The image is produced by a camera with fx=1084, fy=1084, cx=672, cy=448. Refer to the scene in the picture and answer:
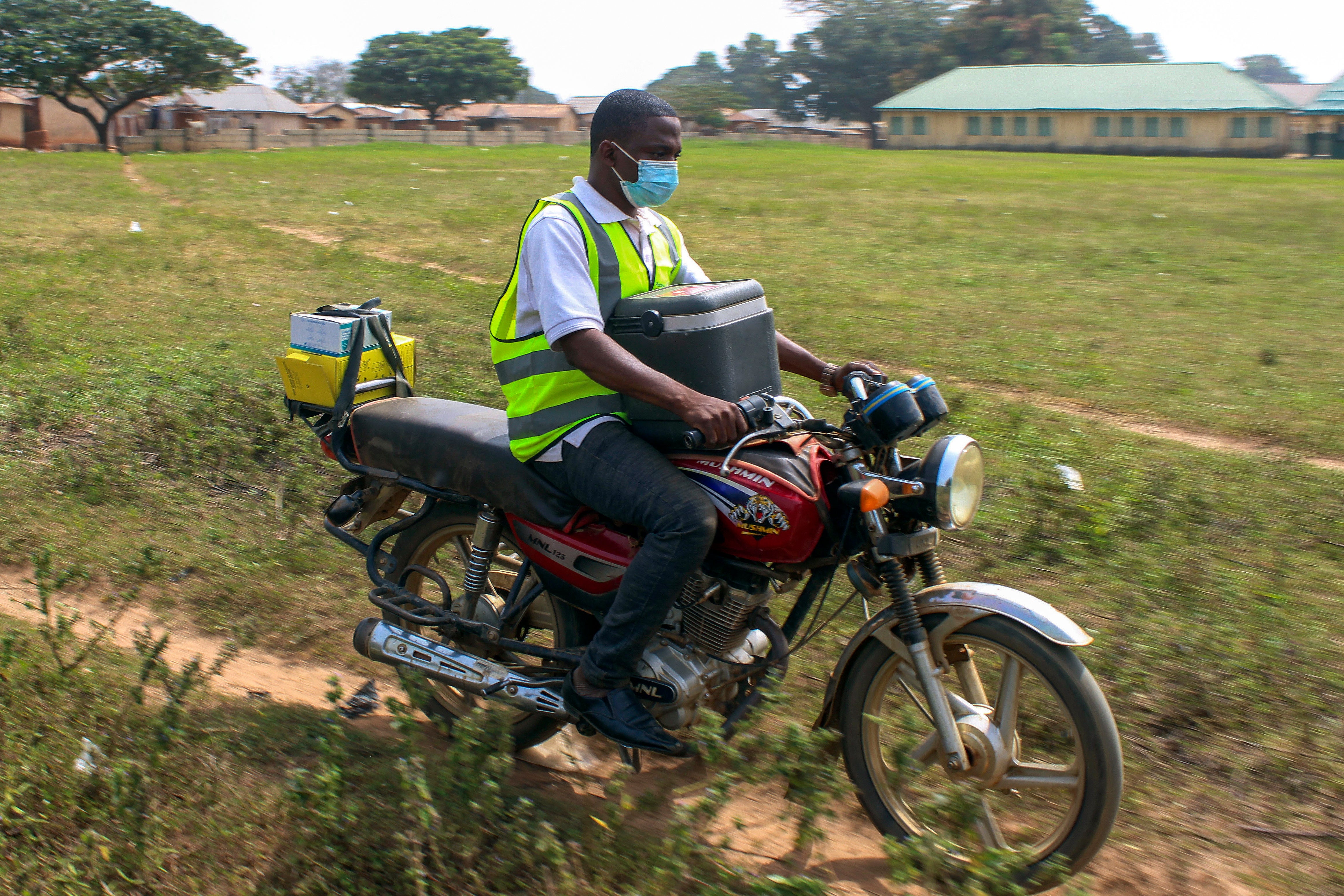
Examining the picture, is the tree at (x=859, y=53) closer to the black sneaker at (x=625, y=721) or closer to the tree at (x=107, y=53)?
the tree at (x=107, y=53)

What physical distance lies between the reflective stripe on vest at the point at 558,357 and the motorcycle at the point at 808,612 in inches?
9.4

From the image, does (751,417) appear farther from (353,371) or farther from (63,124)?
(63,124)

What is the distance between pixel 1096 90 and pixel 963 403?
186 ft

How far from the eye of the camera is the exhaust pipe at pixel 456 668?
381 centimetres

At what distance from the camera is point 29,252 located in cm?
1404

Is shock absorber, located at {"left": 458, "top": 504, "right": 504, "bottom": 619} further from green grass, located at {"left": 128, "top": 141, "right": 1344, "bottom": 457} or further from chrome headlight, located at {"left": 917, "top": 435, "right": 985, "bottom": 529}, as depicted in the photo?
green grass, located at {"left": 128, "top": 141, "right": 1344, "bottom": 457}

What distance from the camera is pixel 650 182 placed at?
137 inches

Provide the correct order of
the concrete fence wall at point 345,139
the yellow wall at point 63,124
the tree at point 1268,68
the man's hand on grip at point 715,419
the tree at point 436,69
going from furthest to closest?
1. the tree at point 1268,68
2. the tree at point 436,69
3. the yellow wall at point 63,124
4. the concrete fence wall at point 345,139
5. the man's hand on grip at point 715,419

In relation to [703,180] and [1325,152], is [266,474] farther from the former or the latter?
[1325,152]

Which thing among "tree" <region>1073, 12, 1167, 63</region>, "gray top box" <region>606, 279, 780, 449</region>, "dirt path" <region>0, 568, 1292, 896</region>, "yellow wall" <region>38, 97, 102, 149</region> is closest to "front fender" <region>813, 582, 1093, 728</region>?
"dirt path" <region>0, 568, 1292, 896</region>

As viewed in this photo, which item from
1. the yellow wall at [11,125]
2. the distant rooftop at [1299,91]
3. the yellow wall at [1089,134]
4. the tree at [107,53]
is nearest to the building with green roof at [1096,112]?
the yellow wall at [1089,134]

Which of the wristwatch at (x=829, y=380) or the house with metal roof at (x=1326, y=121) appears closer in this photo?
the wristwatch at (x=829, y=380)

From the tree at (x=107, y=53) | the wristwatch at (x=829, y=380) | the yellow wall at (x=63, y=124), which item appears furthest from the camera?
the yellow wall at (x=63, y=124)

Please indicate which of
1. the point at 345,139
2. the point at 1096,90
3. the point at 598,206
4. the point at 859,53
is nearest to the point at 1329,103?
the point at 1096,90
